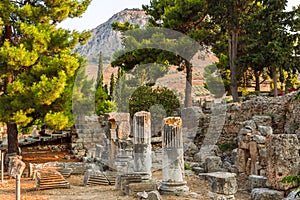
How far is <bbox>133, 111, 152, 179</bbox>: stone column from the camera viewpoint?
10.7 m

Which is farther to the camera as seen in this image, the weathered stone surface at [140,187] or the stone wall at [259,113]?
the stone wall at [259,113]

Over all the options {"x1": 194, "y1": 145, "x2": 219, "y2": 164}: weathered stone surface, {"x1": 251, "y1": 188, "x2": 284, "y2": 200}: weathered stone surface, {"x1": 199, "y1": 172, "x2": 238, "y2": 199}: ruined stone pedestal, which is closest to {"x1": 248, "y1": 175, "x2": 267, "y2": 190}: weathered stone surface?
{"x1": 251, "y1": 188, "x2": 284, "y2": 200}: weathered stone surface

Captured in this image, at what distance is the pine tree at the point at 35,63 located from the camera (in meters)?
12.8

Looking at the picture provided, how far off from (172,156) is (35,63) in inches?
279

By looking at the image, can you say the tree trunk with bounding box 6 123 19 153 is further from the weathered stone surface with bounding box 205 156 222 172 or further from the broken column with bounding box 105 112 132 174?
the weathered stone surface with bounding box 205 156 222 172

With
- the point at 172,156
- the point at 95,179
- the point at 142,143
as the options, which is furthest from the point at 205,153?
the point at 172,156

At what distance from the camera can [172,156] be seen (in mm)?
9656

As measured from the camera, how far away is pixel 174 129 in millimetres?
9664

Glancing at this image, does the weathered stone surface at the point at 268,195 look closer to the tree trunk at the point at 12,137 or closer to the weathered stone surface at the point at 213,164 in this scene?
the weathered stone surface at the point at 213,164

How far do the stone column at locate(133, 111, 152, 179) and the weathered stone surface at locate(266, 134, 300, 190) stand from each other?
3.36 meters

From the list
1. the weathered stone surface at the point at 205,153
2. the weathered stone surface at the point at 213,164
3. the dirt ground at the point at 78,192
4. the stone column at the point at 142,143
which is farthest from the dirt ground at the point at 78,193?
the weathered stone surface at the point at 205,153

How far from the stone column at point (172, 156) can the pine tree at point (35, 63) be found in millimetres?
4941

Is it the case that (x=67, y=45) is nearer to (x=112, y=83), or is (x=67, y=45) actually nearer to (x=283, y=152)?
(x=283, y=152)

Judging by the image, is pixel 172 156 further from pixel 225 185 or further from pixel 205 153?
→ pixel 205 153
